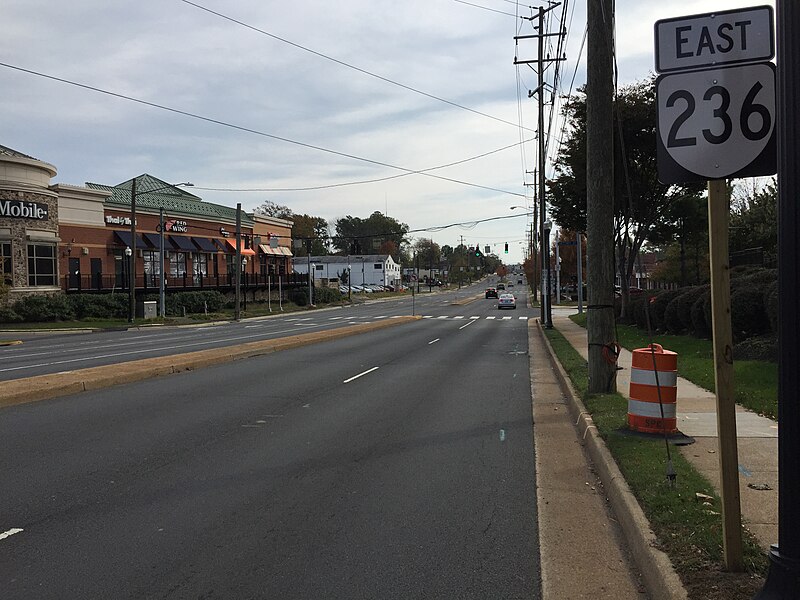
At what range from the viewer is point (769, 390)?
1073cm

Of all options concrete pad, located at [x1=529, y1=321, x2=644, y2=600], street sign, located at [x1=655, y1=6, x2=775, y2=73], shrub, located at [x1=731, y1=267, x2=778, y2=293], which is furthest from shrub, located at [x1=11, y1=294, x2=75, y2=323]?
street sign, located at [x1=655, y1=6, x2=775, y2=73]

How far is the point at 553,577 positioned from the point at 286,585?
1.79 m

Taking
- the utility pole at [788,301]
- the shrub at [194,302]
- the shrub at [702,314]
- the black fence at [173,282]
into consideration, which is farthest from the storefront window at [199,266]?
the utility pole at [788,301]

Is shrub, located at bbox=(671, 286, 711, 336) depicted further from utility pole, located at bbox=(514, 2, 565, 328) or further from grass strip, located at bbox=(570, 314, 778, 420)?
utility pole, located at bbox=(514, 2, 565, 328)

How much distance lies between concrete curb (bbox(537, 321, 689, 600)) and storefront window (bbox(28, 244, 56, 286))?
140 feet

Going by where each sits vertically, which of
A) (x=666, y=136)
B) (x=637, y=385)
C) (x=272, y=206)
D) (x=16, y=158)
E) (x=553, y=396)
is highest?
(x=272, y=206)

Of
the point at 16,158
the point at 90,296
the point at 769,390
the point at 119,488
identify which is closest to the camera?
the point at 119,488

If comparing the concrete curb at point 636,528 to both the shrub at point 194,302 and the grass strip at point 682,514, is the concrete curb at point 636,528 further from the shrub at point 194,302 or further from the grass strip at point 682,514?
the shrub at point 194,302

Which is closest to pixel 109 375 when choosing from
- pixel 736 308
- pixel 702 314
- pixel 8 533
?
pixel 8 533

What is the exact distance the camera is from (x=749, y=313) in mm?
14594

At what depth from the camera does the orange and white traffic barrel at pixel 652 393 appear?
26.8 feet

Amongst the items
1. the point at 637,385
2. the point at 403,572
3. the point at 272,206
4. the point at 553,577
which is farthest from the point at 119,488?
the point at 272,206

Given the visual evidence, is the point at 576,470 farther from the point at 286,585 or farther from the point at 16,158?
the point at 16,158

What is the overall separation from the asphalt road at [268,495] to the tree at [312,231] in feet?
435
